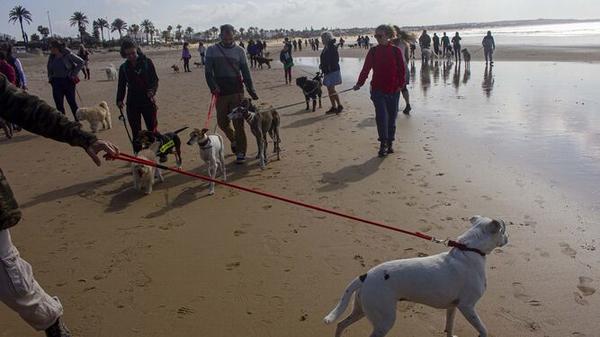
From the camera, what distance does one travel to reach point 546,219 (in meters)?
5.39

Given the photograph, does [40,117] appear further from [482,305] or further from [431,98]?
[431,98]

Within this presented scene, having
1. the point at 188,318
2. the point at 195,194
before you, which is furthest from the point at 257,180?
the point at 188,318

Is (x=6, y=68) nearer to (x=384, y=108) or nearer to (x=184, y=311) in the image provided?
(x=384, y=108)

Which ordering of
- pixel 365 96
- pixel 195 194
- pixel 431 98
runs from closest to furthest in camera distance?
pixel 195 194
pixel 431 98
pixel 365 96

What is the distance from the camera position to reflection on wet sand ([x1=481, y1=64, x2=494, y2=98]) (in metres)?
15.4

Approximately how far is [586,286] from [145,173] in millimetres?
5766

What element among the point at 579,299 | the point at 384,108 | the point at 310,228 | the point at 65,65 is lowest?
the point at 579,299

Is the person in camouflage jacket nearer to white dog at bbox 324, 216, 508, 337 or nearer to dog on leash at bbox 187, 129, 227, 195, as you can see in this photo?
white dog at bbox 324, 216, 508, 337

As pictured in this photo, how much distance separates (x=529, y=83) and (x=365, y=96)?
648 centimetres

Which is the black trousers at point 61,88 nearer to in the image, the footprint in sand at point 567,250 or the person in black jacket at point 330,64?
the person in black jacket at point 330,64

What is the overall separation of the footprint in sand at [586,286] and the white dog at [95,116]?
11.4 metres

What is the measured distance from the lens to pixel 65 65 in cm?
1103

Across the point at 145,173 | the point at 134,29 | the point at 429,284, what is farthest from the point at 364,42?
the point at 134,29

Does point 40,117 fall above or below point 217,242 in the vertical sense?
above
